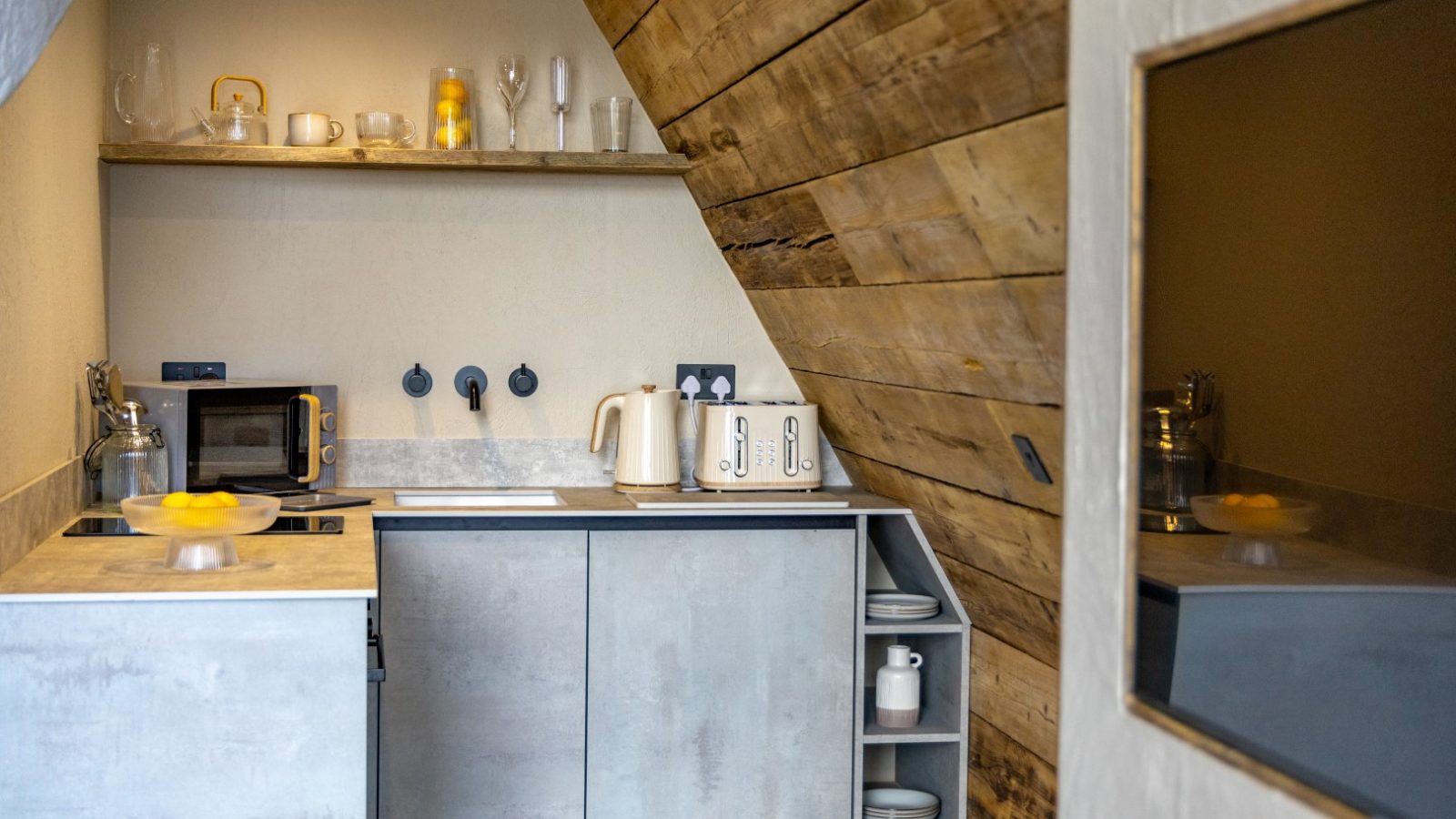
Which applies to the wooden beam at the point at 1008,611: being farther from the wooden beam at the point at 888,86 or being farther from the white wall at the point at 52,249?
the white wall at the point at 52,249

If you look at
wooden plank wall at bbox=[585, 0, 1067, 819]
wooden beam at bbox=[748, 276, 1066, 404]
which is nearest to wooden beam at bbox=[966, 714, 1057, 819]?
wooden plank wall at bbox=[585, 0, 1067, 819]

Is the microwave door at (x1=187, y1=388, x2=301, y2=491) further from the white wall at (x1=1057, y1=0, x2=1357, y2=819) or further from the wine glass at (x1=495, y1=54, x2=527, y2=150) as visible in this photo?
the white wall at (x1=1057, y1=0, x2=1357, y2=819)

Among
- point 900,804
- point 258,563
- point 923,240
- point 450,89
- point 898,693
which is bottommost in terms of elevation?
point 900,804

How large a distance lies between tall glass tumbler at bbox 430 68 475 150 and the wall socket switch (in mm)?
781

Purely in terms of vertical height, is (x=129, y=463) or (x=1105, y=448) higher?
(x=1105, y=448)

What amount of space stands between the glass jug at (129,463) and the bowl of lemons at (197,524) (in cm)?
69

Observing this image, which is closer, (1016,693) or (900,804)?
(1016,693)

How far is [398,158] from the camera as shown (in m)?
3.08

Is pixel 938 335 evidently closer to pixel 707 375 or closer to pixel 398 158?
pixel 707 375

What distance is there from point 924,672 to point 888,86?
179cm

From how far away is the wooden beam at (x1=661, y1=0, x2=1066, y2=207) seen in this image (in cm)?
163

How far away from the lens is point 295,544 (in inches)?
95.3

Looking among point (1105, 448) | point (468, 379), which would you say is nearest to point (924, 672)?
point (468, 379)

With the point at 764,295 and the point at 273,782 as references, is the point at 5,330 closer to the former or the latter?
the point at 273,782
